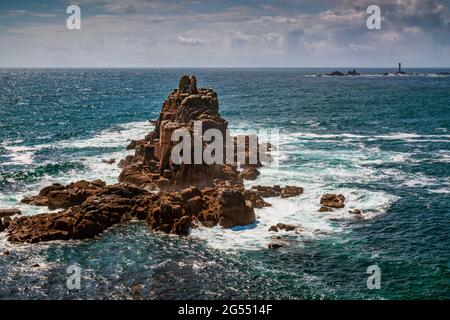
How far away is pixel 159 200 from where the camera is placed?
54.6 meters

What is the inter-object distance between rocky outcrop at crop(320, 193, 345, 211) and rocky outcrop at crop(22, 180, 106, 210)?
28.3m

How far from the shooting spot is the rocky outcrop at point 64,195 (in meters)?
57.9

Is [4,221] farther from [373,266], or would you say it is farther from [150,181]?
[373,266]

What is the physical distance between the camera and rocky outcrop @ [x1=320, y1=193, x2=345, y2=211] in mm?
57500

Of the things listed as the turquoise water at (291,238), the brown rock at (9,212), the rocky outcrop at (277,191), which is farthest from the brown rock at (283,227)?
the brown rock at (9,212)

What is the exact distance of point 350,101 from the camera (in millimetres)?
175125

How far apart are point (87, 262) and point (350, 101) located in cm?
14757

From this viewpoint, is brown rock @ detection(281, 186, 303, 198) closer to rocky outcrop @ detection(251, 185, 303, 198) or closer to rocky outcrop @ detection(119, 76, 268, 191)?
rocky outcrop @ detection(251, 185, 303, 198)

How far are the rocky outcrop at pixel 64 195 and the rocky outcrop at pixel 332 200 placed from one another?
28.3 m

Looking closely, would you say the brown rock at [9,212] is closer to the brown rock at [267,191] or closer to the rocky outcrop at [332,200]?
the brown rock at [267,191]

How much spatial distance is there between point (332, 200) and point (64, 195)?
3400cm

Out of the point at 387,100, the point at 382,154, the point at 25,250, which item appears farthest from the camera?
the point at 387,100

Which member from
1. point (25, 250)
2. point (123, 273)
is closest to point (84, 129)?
point (25, 250)
